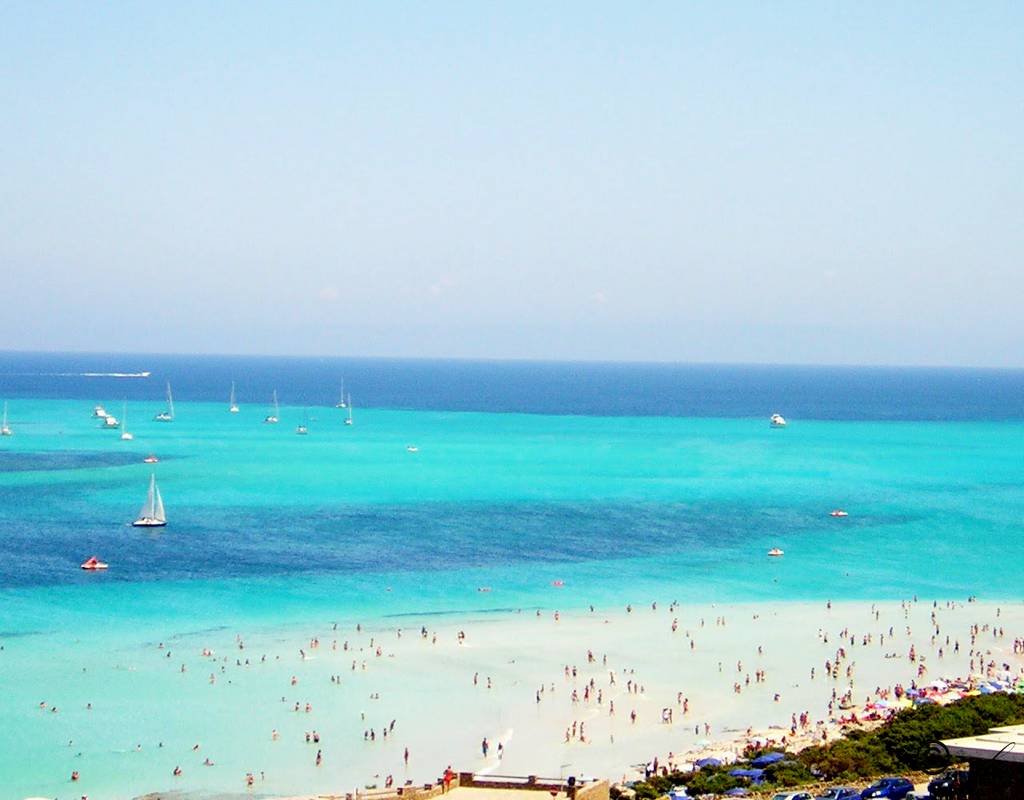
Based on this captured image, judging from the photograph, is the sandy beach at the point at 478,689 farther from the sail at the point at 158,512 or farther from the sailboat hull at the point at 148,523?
the sail at the point at 158,512

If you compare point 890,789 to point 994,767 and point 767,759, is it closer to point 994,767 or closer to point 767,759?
point 767,759

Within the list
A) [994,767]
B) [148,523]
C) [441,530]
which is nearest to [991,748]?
[994,767]

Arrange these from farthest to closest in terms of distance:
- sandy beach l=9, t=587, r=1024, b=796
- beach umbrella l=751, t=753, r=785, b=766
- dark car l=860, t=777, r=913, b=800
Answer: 1. sandy beach l=9, t=587, r=1024, b=796
2. beach umbrella l=751, t=753, r=785, b=766
3. dark car l=860, t=777, r=913, b=800

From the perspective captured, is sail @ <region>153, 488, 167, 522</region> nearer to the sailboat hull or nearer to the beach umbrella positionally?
the sailboat hull

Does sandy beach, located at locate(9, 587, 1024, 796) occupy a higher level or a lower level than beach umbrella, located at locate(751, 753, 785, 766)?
lower

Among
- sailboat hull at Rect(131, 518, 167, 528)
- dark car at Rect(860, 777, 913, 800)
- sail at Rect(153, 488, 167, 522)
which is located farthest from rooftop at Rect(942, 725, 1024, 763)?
sail at Rect(153, 488, 167, 522)

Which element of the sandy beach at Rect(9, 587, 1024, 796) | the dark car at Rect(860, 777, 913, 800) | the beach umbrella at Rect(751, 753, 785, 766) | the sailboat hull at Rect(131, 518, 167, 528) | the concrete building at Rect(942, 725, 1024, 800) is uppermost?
the concrete building at Rect(942, 725, 1024, 800)

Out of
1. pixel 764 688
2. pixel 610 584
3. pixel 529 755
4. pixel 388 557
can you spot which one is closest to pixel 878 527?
pixel 610 584

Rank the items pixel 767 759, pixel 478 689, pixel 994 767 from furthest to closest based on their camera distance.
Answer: pixel 478 689 < pixel 767 759 < pixel 994 767
